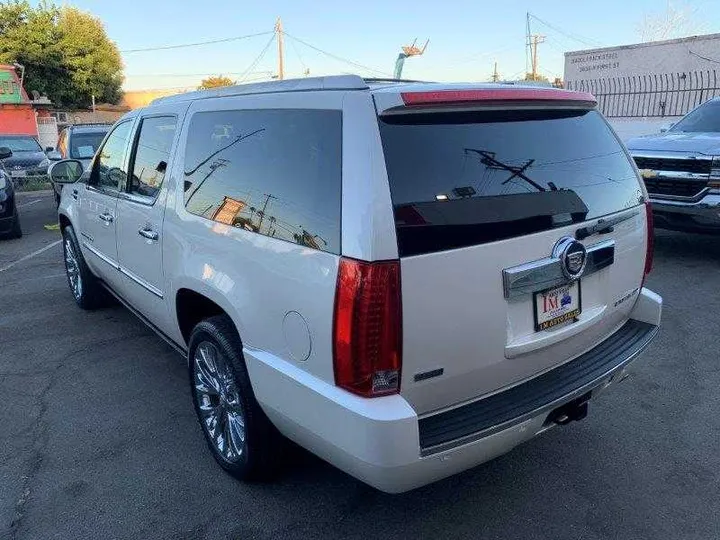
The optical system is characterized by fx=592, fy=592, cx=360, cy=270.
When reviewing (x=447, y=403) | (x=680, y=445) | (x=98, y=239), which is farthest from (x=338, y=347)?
(x=98, y=239)

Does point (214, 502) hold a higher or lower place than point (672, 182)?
lower

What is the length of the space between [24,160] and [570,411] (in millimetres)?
17291

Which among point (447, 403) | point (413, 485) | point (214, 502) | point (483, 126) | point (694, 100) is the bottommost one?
point (214, 502)

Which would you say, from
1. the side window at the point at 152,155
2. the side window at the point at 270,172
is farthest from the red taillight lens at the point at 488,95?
the side window at the point at 152,155

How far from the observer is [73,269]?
5.82m

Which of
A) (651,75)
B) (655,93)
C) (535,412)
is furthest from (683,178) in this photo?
(651,75)

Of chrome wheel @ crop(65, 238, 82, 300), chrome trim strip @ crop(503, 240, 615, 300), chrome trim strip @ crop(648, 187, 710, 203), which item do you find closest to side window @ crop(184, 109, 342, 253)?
chrome trim strip @ crop(503, 240, 615, 300)

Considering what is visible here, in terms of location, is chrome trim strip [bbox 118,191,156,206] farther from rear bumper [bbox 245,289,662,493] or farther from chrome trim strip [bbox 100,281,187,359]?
rear bumper [bbox 245,289,662,493]

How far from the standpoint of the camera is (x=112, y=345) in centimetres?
485

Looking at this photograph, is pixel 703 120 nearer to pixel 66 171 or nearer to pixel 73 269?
pixel 66 171

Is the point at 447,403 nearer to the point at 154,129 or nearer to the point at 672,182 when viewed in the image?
the point at 154,129

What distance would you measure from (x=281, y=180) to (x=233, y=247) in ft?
1.32

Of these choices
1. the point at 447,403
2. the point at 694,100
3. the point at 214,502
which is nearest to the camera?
the point at 447,403

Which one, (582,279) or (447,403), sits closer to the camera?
(447,403)
